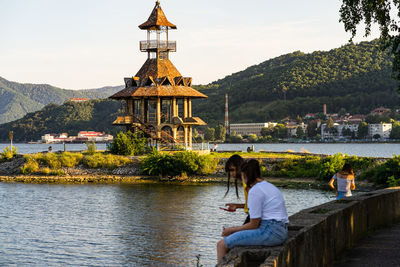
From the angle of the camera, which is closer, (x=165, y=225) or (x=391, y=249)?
(x=391, y=249)

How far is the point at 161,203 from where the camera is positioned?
32.6 m

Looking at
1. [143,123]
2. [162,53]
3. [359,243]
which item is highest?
[162,53]

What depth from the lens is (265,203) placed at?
26.0ft

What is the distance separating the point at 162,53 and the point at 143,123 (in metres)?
7.51

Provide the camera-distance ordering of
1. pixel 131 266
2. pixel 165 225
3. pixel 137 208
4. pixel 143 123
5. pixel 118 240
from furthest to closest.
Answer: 1. pixel 143 123
2. pixel 137 208
3. pixel 165 225
4. pixel 118 240
5. pixel 131 266

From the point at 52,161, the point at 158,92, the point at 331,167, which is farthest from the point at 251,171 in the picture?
the point at 52,161

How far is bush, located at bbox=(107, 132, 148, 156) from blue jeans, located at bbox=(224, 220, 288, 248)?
4334cm

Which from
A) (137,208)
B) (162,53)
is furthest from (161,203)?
(162,53)

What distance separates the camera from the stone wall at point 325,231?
757 centimetres

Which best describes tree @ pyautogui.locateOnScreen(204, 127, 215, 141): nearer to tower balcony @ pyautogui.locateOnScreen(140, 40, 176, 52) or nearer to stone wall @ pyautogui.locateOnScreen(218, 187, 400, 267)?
tower balcony @ pyautogui.locateOnScreen(140, 40, 176, 52)

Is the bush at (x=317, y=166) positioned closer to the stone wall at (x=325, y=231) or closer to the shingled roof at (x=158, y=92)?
the shingled roof at (x=158, y=92)

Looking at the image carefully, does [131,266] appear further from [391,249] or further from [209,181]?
[209,181]

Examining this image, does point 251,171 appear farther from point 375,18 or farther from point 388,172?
point 388,172

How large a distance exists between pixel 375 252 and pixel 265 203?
162 inches
